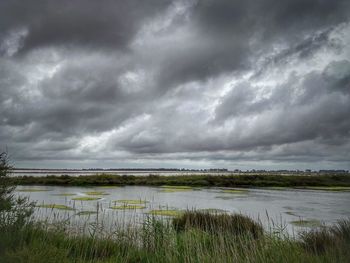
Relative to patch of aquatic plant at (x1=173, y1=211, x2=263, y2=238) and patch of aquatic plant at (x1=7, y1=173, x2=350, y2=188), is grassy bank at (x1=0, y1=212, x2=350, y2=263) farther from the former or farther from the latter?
patch of aquatic plant at (x1=7, y1=173, x2=350, y2=188)

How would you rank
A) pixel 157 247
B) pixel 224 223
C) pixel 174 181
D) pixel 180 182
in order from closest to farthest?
pixel 157 247, pixel 224 223, pixel 180 182, pixel 174 181

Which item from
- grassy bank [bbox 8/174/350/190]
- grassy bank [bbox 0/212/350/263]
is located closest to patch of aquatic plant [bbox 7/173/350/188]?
grassy bank [bbox 8/174/350/190]

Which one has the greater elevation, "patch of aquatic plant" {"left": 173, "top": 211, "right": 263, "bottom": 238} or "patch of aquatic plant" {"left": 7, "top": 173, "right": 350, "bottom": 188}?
"patch of aquatic plant" {"left": 173, "top": 211, "right": 263, "bottom": 238}

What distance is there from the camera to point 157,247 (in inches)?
245

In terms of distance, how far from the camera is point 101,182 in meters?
44.9

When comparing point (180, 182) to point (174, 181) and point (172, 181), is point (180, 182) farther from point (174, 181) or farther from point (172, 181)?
point (172, 181)

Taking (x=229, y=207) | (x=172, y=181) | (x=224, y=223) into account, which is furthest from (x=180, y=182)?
(x=224, y=223)

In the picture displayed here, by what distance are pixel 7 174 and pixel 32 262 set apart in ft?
18.3

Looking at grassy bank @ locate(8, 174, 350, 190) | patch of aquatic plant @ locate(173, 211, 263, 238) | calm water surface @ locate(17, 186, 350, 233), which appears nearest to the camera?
patch of aquatic plant @ locate(173, 211, 263, 238)

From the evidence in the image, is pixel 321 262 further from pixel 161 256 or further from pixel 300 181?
pixel 300 181

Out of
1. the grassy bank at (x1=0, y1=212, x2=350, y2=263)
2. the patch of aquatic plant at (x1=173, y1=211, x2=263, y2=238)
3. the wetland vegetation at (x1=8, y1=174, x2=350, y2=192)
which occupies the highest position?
the grassy bank at (x1=0, y1=212, x2=350, y2=263)

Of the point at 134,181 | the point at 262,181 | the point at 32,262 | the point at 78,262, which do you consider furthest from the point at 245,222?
the point at 262,181

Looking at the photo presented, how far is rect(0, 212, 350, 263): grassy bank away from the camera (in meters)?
4.96

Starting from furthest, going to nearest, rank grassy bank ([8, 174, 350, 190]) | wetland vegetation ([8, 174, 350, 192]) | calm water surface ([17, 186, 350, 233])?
grassy bank ([8, 174, 350, 190]) < wetland vegetation ([8, 174, 350, 192]) < calm water surface ([17, 186, 350, 233])
